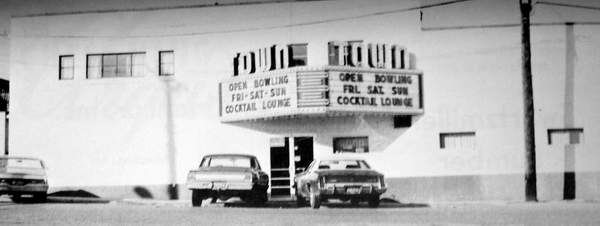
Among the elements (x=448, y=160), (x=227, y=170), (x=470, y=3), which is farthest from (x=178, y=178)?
(x=470, y=3)

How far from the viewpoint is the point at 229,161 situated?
17875 mm

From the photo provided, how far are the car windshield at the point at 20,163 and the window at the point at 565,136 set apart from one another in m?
16.3

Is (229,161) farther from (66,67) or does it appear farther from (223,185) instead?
(66,67)

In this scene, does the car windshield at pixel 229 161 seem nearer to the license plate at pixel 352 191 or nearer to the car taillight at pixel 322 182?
the car taillight at pixel 322 182

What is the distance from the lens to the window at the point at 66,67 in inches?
913

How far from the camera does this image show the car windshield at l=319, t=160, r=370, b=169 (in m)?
17.1

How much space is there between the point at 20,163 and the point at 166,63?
5876 mm

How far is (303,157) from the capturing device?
21969 mm

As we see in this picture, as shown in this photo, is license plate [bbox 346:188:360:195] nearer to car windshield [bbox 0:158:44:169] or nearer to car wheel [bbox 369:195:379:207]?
car wheel [bbox 369:195:379:207]

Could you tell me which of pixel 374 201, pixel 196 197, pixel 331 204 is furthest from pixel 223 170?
pixel 374 201

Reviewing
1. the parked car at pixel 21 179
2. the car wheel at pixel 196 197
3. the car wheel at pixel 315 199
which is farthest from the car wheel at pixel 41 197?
the car wheel at pixel 315 199

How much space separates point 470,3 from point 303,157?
7551mm

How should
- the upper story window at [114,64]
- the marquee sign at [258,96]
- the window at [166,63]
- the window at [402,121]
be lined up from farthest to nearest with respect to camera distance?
1. the upper story window at [114,64]
2. the window at [166,63]
3. the window at [402,121]
4. the marquee sign at [258,96]

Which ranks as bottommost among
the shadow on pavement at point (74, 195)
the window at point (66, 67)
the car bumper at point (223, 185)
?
the shadow on pavement at point (74, 195)
